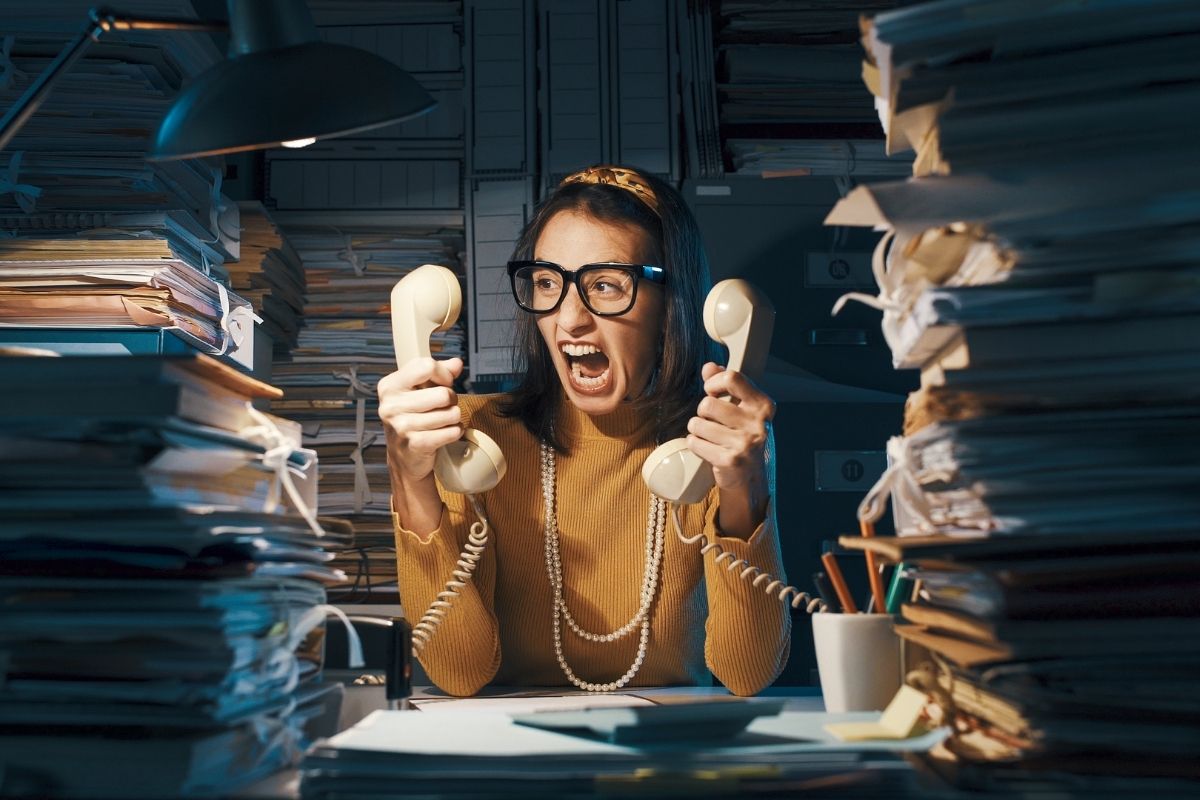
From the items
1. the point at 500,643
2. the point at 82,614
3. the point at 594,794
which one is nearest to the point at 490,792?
the point at 594,794

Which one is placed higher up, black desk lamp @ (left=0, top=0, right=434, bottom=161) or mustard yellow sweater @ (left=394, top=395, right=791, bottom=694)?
black desk lamp @ (left=0, top=0, right=434, bottom=161)

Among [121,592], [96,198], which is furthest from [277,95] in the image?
[96,198]

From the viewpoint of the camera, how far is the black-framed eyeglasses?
160 centimetres

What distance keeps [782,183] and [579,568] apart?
3.74 ft

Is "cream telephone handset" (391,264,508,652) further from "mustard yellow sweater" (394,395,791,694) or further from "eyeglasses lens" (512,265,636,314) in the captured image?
"eyeglasses lens" (512,265,636,314)

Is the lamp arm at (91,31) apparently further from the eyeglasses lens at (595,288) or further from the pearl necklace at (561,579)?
the pearl necklace at (561,579)

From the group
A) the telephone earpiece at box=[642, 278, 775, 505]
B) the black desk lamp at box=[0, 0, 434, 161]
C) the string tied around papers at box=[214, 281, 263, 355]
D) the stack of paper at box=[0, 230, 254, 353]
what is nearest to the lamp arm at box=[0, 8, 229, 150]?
the black desk lamp at box=[0, 0, 434, 161]

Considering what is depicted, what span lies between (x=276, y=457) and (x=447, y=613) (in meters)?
0.89

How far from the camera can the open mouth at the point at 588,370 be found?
5.49 ft

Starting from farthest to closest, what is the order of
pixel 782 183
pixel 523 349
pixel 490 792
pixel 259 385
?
pixel 782 183 < pixel 523 349 < pixel 259 385 < pixel 490 792

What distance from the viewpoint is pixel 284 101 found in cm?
97

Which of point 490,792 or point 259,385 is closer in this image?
point 490,792

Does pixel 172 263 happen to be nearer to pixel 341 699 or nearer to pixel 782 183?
pixel 341 699

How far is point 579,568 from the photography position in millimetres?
1706
